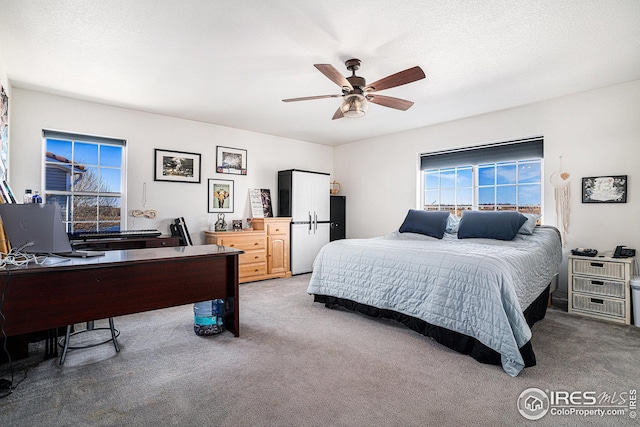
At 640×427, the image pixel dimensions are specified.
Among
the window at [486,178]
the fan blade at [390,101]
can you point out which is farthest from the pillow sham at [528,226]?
the fan blade at [390,101]

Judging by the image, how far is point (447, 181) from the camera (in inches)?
202

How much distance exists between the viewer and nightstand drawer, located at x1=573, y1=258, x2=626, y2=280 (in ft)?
10.4

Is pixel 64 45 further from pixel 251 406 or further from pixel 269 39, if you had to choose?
pixel 251 406

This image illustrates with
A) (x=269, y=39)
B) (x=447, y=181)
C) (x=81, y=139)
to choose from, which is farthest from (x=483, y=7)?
(x=81, y=139)

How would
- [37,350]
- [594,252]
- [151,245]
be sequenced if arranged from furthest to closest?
[151,245], [594,252], [37,350]

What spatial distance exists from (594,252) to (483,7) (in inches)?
112

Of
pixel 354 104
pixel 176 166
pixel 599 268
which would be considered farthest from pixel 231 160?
pixel 599 268

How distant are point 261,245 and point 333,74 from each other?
3243 mm

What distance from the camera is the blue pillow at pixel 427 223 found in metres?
4.11

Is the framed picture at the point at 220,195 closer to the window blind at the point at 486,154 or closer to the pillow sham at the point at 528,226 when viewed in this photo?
the window blind at the point at 486,154

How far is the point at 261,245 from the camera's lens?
5176 mm

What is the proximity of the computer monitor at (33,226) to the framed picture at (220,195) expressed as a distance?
3.04m

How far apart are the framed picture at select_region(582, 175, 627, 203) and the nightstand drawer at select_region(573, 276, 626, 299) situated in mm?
945

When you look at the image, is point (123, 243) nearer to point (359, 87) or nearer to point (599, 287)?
point (359, 87)
